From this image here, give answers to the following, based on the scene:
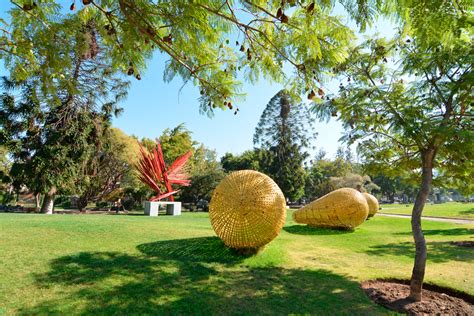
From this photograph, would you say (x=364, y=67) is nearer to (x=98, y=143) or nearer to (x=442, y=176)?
(x=442, y=176)

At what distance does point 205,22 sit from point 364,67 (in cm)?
500

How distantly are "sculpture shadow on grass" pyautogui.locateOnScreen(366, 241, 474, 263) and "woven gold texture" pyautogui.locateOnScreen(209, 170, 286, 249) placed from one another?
4.69 meters

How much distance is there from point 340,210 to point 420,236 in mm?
8895

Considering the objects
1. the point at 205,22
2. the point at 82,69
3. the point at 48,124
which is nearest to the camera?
the point at 205,22

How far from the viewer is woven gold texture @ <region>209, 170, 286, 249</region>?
743 cm

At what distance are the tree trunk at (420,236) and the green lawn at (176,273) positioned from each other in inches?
40.5

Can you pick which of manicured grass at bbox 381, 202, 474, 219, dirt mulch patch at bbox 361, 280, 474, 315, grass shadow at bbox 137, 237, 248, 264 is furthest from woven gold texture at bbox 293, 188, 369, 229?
manicured grass at bbox 381, 202, 474, 219

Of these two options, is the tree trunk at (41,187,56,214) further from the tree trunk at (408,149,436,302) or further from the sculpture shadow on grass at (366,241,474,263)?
the tree trunk at (408,149,436,302)

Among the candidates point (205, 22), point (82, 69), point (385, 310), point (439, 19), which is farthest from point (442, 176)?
point (82, 69)

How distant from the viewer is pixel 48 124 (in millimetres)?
22203

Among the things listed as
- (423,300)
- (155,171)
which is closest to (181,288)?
(423,300)

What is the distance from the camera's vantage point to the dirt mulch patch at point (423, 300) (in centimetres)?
525

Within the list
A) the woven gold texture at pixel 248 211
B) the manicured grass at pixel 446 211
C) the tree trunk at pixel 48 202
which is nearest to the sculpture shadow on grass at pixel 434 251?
the woven gold texture at pixel 248 211

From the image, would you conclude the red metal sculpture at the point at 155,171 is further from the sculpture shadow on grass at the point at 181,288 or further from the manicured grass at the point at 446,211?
the manicured grass at the point at 446,211
